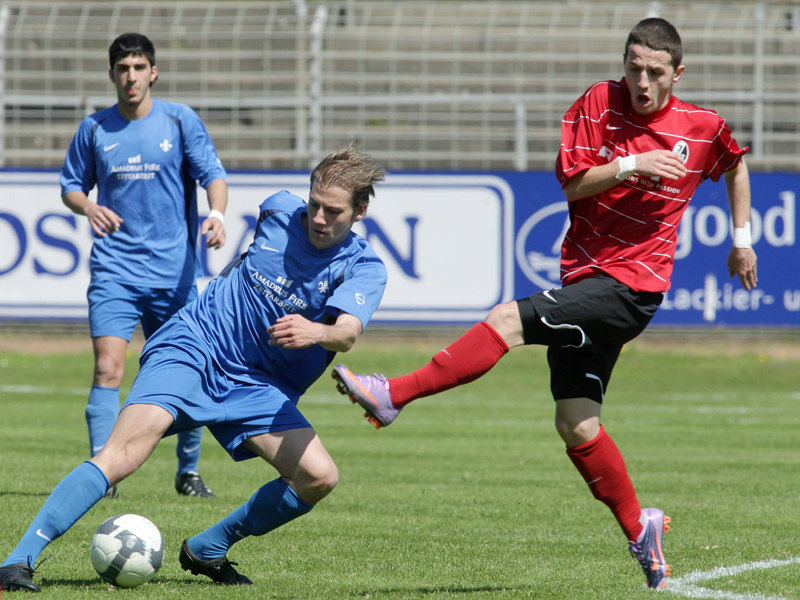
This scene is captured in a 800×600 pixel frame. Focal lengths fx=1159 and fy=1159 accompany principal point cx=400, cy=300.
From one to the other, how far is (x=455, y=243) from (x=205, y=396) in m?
9.87

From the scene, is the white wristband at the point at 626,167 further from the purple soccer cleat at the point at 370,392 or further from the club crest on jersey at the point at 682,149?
the purple soccer cleat at the point at 370,392

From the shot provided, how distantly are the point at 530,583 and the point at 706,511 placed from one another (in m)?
2.26

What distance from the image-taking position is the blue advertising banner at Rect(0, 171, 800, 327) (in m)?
14.2

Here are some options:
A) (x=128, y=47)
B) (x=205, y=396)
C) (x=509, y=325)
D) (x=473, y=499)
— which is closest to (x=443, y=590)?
(x=509, y=325)

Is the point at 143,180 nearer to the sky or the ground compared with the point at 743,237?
nearer to the sky

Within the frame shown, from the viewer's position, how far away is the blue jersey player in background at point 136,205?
684cm

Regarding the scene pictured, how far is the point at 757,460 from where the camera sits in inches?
342

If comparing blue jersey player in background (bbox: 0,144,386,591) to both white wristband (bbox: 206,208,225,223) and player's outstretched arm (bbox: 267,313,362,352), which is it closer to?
player's outstretched arm (bbox: 267,313,362,352)

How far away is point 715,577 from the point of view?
4.85 metres

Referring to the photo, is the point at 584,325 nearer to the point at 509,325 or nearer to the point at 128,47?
the point at 509,325

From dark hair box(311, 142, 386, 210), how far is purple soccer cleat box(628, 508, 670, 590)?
1.70 metres

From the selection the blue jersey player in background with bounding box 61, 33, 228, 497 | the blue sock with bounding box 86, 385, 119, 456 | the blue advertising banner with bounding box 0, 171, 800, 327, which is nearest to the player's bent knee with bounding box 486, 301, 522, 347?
the blue jersey player in background with bounding box 61, 33, 228, 497

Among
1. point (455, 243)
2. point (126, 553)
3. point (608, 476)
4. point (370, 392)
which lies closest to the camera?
point (370, 392)

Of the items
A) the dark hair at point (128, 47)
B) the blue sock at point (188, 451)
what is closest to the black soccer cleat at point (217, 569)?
the blue sock at point (188, 451)
